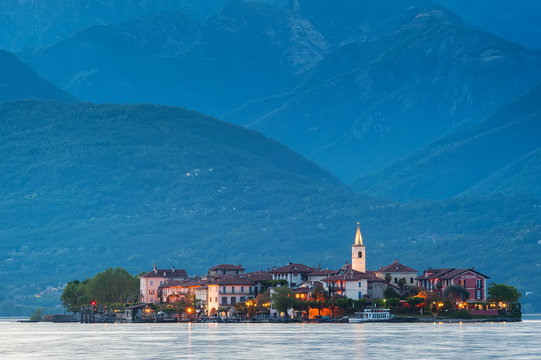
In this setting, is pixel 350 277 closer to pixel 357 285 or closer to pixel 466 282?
pixel 357 285

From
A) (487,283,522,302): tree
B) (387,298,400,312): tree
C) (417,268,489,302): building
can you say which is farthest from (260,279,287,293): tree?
(487,283,522,302): tree

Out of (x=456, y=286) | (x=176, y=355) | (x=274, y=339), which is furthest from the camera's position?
(x=456, y=286)

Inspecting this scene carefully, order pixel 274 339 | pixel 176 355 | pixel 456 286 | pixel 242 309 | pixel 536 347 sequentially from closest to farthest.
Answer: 1. pixel 176 355
2. pixel 536 347
3. pixel 274 339
4. pixel 456 286
5. pixel 242 309

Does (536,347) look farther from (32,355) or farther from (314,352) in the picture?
(32,355)

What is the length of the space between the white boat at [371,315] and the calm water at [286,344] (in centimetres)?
2869

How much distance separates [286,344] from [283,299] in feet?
224

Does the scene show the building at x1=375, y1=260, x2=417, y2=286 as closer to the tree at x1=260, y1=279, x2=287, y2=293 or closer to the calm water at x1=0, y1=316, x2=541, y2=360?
the tree at x1=260, y1=279, x2=287, y2=293

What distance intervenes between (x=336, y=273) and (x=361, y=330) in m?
50.8

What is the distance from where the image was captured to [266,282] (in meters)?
198

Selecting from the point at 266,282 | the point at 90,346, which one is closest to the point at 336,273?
the point at 266,282

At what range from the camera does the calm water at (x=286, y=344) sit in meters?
100

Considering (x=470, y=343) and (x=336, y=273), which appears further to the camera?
(x=336, y=273)

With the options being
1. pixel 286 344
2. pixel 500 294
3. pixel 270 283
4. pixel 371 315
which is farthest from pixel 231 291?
pixel 286 344

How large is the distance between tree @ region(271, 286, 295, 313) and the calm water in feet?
118
